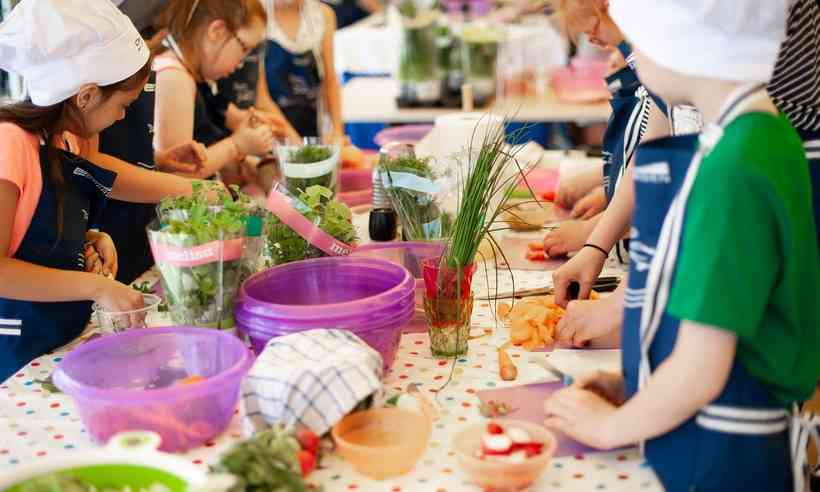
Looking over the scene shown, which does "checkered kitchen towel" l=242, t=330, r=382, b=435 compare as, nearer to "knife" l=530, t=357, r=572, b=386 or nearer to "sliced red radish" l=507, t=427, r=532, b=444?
"sliced red radish" l=507, t=427, r=532, b=444

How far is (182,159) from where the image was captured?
101 inches

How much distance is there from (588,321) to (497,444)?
0.44 metres

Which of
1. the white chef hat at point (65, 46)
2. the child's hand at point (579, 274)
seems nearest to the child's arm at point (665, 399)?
the child's hand at point (579, 274)

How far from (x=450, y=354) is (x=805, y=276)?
25.2 inches

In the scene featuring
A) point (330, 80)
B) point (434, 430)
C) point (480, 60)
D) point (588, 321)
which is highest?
point (480, 60)

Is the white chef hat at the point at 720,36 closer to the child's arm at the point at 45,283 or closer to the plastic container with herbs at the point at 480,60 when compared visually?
the child's arm at the point at 45,283

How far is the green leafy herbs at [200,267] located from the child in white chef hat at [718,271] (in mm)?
599

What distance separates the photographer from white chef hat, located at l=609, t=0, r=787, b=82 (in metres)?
1.14

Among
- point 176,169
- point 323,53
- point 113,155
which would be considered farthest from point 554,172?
point 323,53

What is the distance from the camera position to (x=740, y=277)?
111 cm

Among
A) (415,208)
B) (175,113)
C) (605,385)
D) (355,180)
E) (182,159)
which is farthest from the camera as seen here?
(355,180)

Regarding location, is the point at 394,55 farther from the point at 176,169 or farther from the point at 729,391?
the point at 729,391

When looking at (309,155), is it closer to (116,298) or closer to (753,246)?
(116,298)

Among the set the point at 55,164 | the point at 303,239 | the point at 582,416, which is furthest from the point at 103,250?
the point at 582,416
